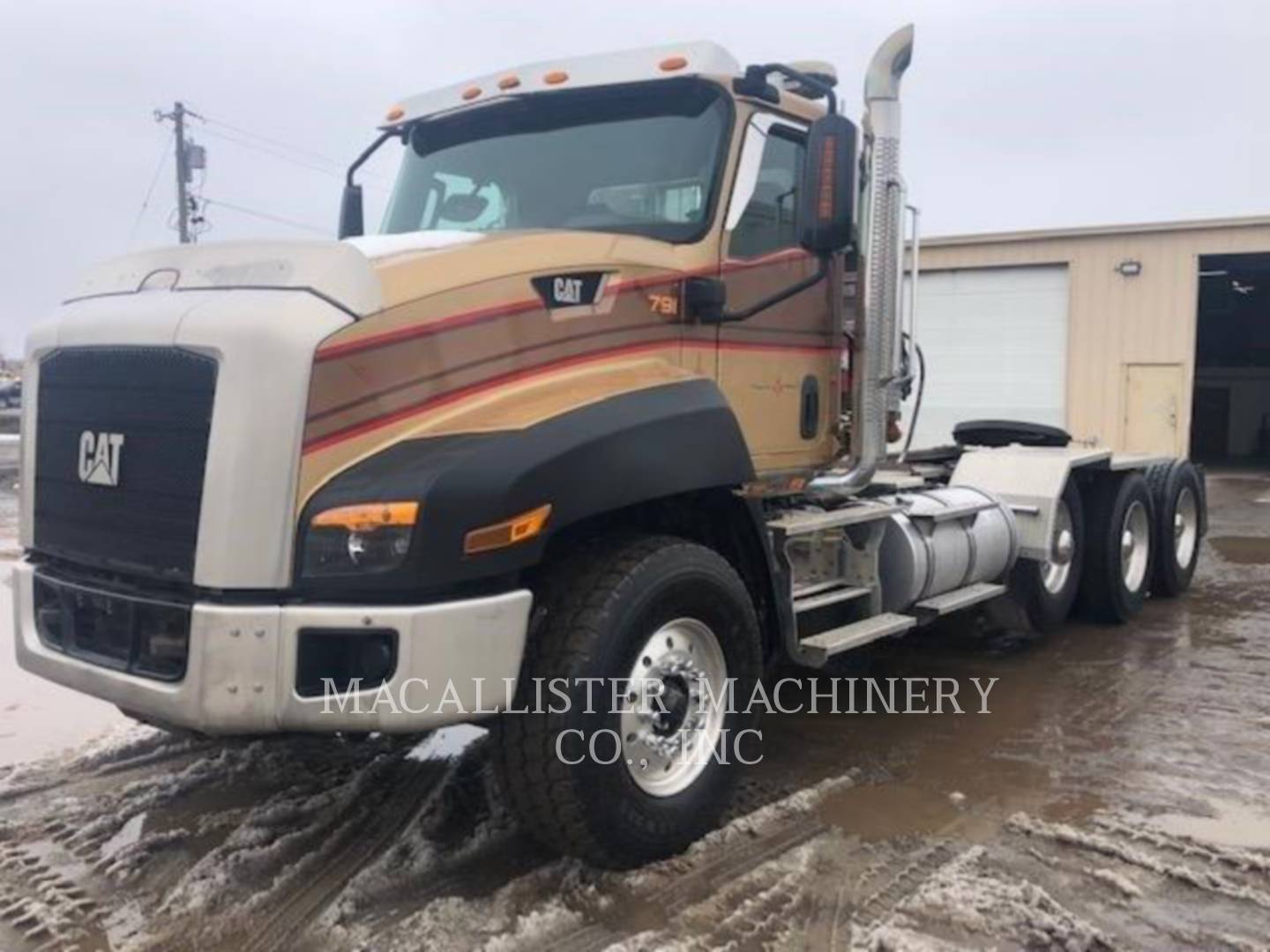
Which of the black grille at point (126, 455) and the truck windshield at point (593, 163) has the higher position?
the truck windshield at point (593, 163)

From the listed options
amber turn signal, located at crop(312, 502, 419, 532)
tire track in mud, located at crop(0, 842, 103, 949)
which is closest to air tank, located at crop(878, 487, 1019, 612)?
amber turn signal, located at crop(312, 502, 419, 532)

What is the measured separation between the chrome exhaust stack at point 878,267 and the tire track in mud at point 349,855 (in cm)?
215

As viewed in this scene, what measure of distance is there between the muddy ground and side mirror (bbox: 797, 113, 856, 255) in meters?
2.26

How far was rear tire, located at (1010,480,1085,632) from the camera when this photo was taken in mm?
7449

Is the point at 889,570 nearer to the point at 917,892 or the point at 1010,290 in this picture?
the point at 917,892

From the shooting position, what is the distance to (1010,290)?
21.4 meters

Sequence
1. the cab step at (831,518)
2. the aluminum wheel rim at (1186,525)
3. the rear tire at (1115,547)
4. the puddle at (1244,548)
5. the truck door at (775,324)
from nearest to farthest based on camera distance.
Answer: the truck door at (775,324)
the cab step at (831,518)
the rear tire at (1115,547)
the aluminum wheel rim at (1186,525)
the puddle at (1244,548)

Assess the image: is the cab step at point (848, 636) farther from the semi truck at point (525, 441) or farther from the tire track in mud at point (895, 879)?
the tire track in mud at point (895, 879)

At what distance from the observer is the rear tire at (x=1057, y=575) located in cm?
745

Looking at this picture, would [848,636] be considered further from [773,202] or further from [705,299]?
[773,202]

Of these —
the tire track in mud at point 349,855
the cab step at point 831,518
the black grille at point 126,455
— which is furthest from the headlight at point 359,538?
the cab step at point 831,518

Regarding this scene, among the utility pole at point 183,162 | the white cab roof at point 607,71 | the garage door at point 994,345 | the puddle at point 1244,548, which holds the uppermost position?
the utility pole at point 183,162

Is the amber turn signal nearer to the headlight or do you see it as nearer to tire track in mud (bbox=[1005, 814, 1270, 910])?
the headlight

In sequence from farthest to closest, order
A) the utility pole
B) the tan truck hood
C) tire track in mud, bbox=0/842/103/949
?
the utility pole < the tan truck hood < tire track in mud, bbox=0/842/103/949
